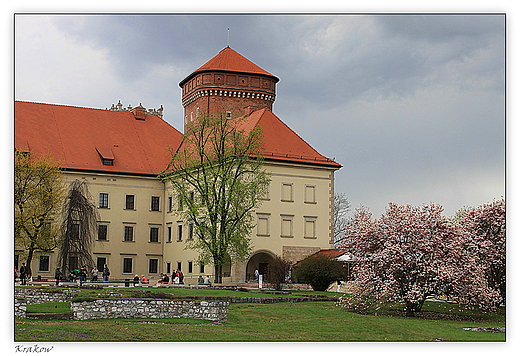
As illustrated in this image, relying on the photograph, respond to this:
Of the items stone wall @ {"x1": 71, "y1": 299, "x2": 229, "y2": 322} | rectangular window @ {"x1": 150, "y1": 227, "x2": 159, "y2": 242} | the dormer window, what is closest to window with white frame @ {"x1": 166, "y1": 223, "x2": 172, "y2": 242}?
rectangular window @ {"x1": 150, "y1": 227, "x2": 159, "y2": 242}

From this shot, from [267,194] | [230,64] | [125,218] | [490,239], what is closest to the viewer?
[490,239]

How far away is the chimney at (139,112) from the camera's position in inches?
2621

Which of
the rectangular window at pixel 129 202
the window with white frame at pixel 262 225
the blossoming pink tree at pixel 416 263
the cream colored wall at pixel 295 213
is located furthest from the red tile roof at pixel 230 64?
the blossoming pink tree at pixel 416 263

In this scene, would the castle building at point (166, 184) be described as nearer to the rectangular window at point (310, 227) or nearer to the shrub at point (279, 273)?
the rectangular window at point (310, 227)

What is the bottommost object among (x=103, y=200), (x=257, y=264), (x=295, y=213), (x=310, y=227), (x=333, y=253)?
(x=257, y=264)

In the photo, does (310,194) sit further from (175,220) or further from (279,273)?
(279,273)

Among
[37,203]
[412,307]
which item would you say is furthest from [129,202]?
[412,307]

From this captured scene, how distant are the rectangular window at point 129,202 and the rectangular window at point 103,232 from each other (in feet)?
7.75

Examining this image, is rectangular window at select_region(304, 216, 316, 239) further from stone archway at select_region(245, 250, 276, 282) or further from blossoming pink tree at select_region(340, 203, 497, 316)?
blossoming pink tree at select_region(340, 203, 497, 316)

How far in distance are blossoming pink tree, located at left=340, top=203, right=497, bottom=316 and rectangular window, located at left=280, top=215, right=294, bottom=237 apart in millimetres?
23327

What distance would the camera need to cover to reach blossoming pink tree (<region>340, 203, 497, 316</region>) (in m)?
28.2

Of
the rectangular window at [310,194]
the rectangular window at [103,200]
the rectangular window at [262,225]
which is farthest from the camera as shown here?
the rectangular window at [103,200]

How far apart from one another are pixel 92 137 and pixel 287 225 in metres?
18.8

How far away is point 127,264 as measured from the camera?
193 ft
